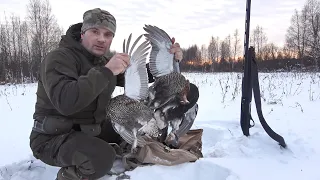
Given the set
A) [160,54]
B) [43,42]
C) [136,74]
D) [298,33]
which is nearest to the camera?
[136,74]

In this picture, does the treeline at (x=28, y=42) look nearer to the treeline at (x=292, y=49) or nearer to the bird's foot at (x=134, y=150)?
the treeline at (x=292, y=49)

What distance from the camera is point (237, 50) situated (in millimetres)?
48719

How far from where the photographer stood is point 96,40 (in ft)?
7.43

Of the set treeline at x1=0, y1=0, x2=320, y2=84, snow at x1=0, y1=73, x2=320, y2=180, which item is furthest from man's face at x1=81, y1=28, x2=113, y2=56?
treeline at x1=0, y1=0, x2=320, y2=84

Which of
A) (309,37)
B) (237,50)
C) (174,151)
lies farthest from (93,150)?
(237,50)

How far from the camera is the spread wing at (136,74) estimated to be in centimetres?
230

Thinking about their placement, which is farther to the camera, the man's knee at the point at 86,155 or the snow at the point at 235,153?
the snow at the point at 235,153

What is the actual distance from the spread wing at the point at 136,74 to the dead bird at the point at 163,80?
0.12 metres

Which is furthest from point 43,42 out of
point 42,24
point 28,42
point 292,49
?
point 292,49

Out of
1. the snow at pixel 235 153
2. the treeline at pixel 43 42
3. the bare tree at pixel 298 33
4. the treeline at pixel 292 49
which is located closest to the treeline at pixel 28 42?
the treeline at pixel 43 42

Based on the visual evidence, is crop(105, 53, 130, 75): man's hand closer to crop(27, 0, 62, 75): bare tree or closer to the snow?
the snow

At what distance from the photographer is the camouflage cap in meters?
2.20

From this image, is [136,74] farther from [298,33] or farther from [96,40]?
[298,33]

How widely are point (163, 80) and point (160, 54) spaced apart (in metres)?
0.24
